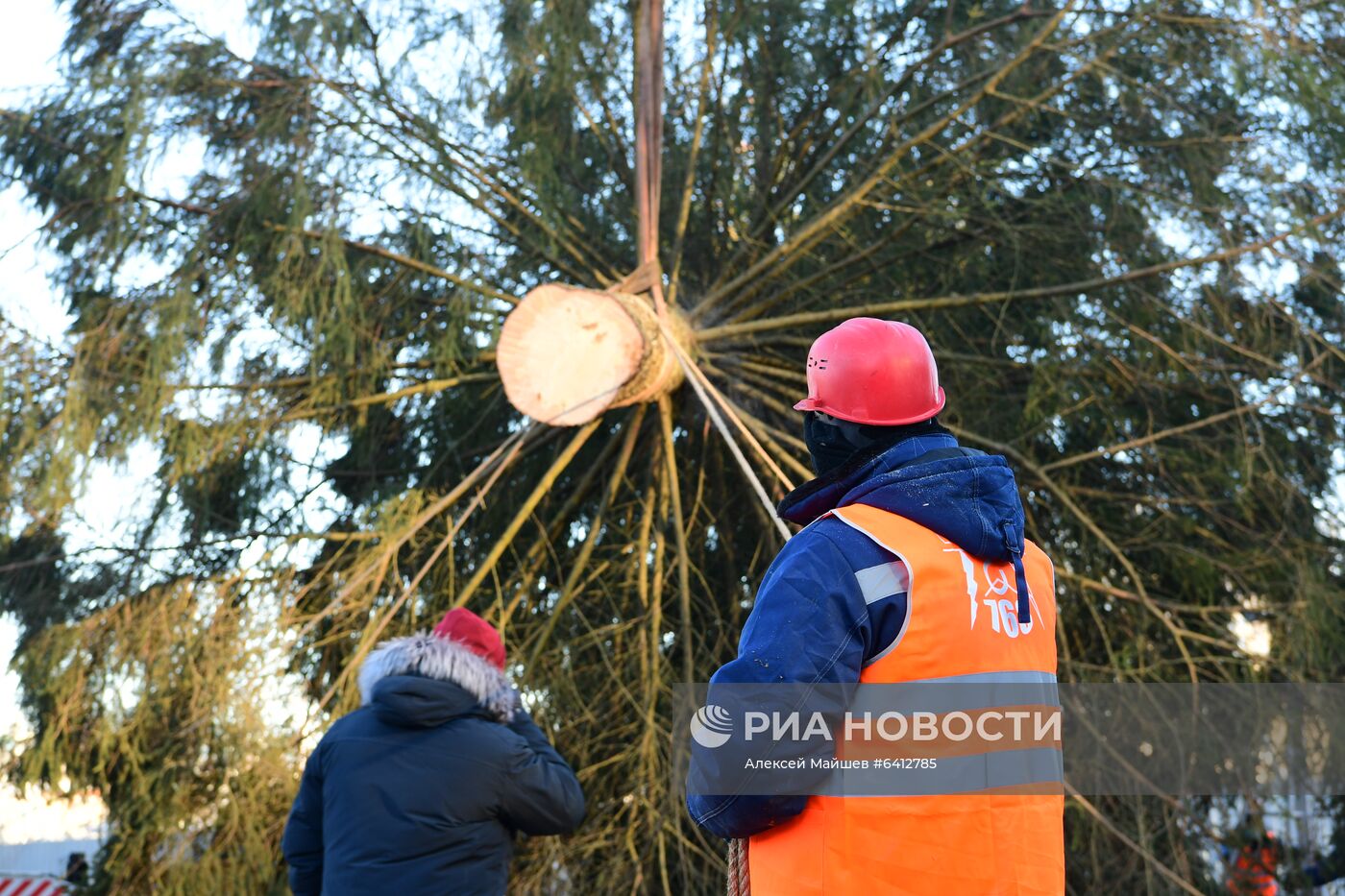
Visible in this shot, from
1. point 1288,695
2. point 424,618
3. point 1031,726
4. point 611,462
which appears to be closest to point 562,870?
point 424,618

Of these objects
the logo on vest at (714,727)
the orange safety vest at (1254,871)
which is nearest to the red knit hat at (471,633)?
the logo on vest at (714,727)

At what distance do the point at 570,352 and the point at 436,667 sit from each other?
164cm

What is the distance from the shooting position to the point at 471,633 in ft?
11.1

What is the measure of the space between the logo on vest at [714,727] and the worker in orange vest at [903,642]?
0.04 meters

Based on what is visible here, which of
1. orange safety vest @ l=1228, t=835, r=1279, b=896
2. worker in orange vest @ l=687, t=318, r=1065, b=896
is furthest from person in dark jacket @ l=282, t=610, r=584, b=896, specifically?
orange safety vest @ l=1228, t=835, r=1279, b=896

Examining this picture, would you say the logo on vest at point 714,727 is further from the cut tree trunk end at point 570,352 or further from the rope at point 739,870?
the cut tree trunk end at point 570,352

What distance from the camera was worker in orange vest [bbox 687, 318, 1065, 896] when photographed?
5.68ft

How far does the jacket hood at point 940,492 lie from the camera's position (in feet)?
6.13

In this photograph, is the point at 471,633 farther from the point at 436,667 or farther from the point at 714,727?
the point at 714,727

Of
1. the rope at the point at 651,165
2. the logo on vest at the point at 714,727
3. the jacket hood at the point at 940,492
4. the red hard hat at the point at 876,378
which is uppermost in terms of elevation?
the rope at the point at 651,165

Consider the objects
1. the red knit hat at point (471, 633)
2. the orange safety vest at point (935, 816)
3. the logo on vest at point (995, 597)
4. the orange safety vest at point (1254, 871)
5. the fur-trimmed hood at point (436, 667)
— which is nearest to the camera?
the orange safety vest at point (935, 816)

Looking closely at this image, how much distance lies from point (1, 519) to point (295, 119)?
1772 millimetres

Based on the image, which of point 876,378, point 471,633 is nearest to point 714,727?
point 876,378

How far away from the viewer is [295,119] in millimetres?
5000
